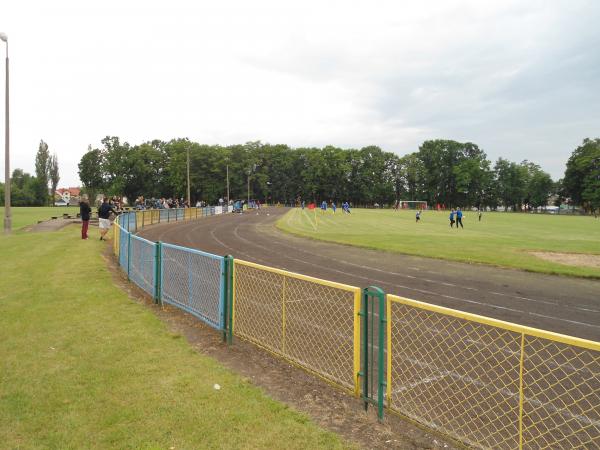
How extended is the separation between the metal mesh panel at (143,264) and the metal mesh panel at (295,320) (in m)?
2.97

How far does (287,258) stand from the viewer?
54.2 ft

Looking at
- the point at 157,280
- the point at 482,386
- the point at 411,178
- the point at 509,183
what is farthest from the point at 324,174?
the point at 482,386

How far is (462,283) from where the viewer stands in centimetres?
1223

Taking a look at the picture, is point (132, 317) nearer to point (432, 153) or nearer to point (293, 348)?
point (293, 348)

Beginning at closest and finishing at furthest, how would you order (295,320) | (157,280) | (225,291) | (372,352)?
(372,352) < (295,320) < (225,291) < (157,280)

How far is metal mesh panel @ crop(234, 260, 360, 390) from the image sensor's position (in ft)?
18.7

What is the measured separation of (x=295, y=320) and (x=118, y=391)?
2639mm

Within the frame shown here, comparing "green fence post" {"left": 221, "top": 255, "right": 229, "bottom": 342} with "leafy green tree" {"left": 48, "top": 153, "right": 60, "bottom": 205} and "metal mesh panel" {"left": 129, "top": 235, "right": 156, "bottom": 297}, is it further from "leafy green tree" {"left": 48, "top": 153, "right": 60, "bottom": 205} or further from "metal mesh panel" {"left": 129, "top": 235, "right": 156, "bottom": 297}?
"leafy green tree" {"left": 48, "top": 153, "right": 60, "bottom": 205}

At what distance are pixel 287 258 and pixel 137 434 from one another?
41.5 ft

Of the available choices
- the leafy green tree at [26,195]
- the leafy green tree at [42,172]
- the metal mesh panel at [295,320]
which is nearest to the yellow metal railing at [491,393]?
the metal mesh panel at [295,320]

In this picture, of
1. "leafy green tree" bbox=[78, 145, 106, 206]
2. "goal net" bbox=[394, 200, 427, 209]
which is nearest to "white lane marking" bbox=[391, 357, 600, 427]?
"goal net" bbox=[394, 200, 427, 209]

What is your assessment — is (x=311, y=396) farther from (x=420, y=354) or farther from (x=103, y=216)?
(x=103, y=216)

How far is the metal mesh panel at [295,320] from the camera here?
5695 millimetres

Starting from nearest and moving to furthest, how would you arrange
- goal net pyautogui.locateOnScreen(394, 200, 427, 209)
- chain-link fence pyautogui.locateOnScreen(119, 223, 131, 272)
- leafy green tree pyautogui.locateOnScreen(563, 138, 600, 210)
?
chain-link fence pyautogui.locateOnScreen(119, 223, 131, 272) < leafy green tree pyautogui.locateOnScreen(563, 138, 600, 210) < goal net pyautogui.locateOnScreen(394, 200, 427, 209)
